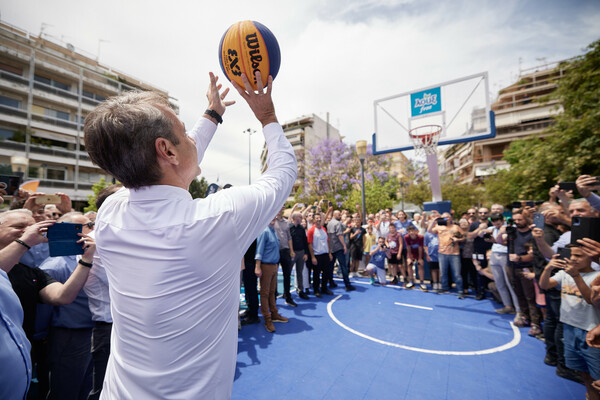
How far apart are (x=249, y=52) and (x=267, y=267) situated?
14.7 ft

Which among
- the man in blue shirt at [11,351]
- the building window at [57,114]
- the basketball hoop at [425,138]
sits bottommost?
the man in blue shirt at [11,351]

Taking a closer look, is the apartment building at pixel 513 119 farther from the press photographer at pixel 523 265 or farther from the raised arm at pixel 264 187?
the raised arm at pixel 264 187

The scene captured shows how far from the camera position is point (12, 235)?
6.79 feet

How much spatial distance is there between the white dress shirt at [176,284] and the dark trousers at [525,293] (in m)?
5.99

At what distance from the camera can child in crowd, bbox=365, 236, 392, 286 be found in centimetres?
832

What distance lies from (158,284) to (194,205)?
0.31 m

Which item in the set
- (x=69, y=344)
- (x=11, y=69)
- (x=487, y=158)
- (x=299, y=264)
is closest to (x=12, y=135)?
(x=11, y=69)

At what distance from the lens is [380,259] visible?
27.6ft

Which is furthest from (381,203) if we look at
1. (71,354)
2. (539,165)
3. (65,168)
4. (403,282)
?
(65,168)

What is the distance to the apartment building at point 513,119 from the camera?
38.8m

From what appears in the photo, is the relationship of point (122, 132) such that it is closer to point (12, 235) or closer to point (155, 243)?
point (155, 243)

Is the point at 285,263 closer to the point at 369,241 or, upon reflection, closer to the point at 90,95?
the point at 369,241

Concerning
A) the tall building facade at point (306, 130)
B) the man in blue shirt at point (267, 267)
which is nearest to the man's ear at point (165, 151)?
the man in blue shirt at point (267, 267)

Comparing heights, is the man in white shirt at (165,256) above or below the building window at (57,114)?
below
